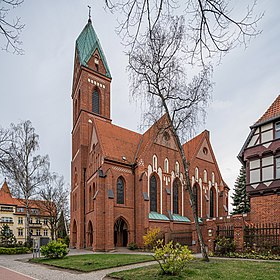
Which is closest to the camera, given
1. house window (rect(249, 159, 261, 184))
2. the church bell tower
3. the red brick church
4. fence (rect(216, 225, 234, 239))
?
fence (rect(216, 225, 234, 239))

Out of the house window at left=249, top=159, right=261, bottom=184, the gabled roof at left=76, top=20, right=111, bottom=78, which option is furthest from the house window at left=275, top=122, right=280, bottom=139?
the gabled roof at left=76, top=20, right=111, bottom=78

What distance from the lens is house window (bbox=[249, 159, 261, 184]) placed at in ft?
82.1

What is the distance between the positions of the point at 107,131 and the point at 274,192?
1920cm

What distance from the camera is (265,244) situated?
57.5 ft

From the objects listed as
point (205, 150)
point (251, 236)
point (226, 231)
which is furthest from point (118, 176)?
point (251, 236)

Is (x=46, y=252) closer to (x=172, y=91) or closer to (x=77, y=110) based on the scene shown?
(x=172, y=91)

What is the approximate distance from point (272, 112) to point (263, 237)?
412 inches

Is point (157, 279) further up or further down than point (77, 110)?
further down

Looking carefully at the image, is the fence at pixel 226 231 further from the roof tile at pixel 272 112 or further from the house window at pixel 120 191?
the house window at pixel 120 191

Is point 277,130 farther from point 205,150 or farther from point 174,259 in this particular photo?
point 205,150

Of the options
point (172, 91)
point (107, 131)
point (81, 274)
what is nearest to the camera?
point (81, 274)

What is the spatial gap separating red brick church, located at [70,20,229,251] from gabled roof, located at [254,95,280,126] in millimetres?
6917

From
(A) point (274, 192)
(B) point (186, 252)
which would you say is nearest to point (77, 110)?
(A) point (274, 192)

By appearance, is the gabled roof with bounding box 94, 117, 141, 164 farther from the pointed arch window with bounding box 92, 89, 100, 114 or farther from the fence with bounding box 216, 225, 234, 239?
the fence with bounding box 216, 225, 234, 239
